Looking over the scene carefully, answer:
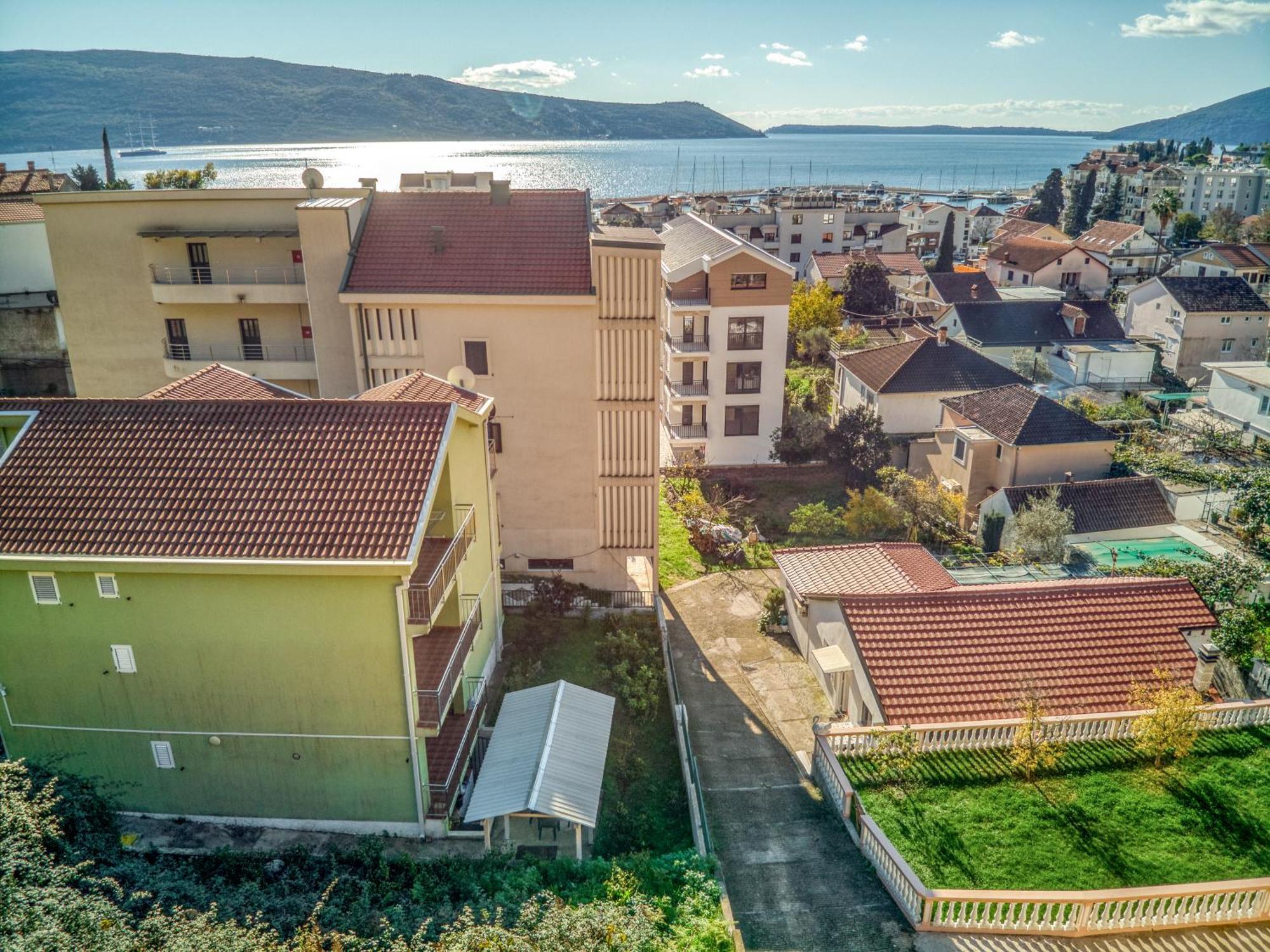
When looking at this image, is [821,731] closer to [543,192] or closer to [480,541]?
[480,541]

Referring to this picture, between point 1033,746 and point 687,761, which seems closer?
point 1033,746

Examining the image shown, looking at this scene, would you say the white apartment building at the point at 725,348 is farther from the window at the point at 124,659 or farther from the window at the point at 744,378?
the window at the point at 124,659

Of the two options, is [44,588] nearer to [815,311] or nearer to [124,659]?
[124,659]

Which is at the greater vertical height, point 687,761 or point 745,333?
point 745,333

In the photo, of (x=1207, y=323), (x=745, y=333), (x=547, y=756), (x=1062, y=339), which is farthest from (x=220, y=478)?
(x=1207, y=323)

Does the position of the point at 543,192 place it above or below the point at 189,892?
above

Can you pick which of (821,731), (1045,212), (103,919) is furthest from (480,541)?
(1045,212)

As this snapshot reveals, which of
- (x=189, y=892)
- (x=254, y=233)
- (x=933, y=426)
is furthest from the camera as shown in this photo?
(x=933, y=426)
